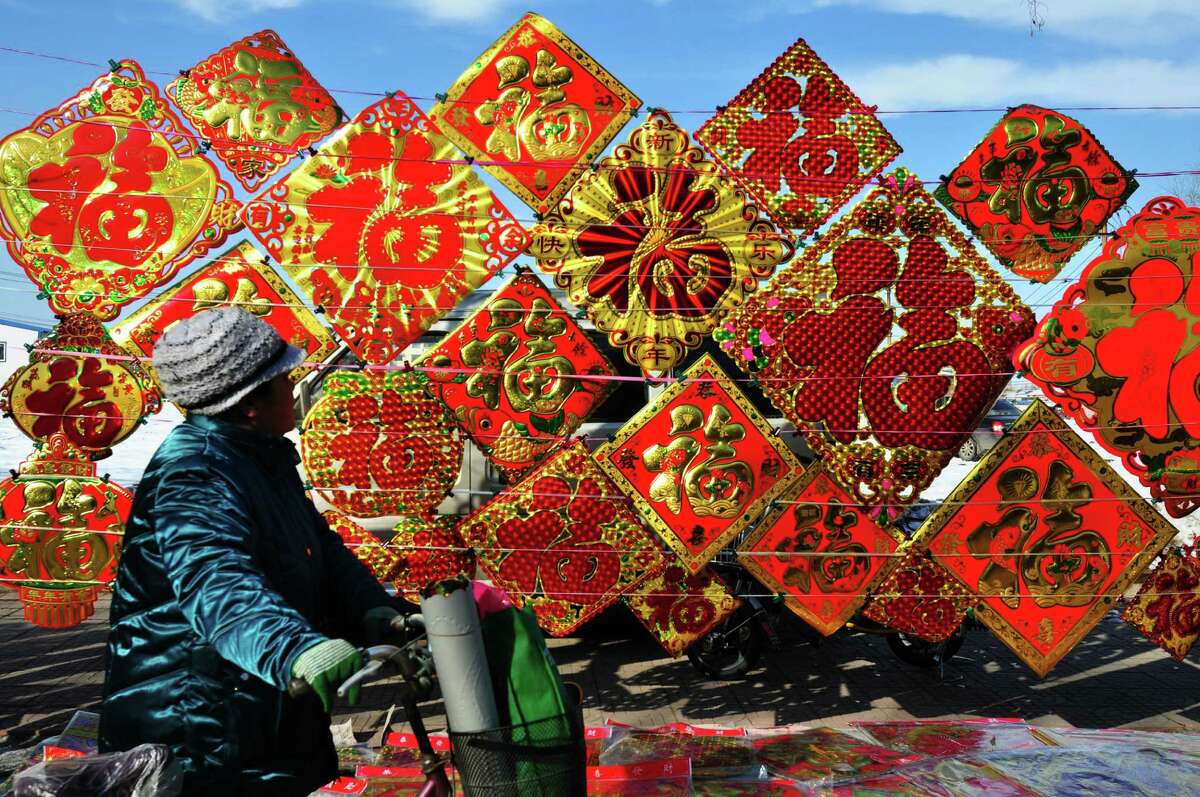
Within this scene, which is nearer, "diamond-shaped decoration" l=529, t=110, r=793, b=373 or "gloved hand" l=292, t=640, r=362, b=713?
"gloved hand" l=292, t=640, r=362, b=713

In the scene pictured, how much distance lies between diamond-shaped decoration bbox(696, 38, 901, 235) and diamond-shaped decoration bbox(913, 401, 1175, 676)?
1.11 metres

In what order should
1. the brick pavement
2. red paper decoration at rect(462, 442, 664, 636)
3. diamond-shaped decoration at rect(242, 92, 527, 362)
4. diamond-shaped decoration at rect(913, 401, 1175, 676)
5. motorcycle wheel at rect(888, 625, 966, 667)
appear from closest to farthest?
diamond-shaped decoration at rect(242, 92, 527, 362) < red paper decoration at rect(462, 442, 664, 636) < diamond-shaped decoration at rect(913, 401, 1175, 676) < the brick pavement < motorcycle wheel at rect(888, 625, 966, 667)

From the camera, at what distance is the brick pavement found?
4891 mm

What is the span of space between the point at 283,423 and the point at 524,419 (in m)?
1.86

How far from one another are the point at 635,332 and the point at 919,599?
4.84 feet

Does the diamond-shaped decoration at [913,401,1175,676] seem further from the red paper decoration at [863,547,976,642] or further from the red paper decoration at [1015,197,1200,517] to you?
the red paper decoration at [1015,197,1200,517]

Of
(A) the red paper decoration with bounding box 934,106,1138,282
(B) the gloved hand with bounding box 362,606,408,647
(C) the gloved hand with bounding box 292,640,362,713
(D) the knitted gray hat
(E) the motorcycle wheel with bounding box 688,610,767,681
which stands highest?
(A) the red paper decoration with bounding box 934,106,1138,282

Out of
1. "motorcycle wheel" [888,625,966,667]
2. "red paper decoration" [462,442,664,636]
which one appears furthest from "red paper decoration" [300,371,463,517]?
"motorcycle wheel" [888,625,966,667]

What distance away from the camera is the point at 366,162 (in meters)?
3.81

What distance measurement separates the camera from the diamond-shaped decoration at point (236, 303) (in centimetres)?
375

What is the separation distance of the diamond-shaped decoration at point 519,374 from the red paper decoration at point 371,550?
0.51m

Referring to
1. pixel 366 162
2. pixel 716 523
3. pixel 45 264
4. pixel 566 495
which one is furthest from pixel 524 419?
pixel 45 264

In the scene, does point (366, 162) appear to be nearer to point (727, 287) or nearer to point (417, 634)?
point (727, 287)

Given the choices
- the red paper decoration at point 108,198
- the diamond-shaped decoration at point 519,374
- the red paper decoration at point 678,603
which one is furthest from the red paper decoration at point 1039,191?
the red paper decoration at point 108,198
